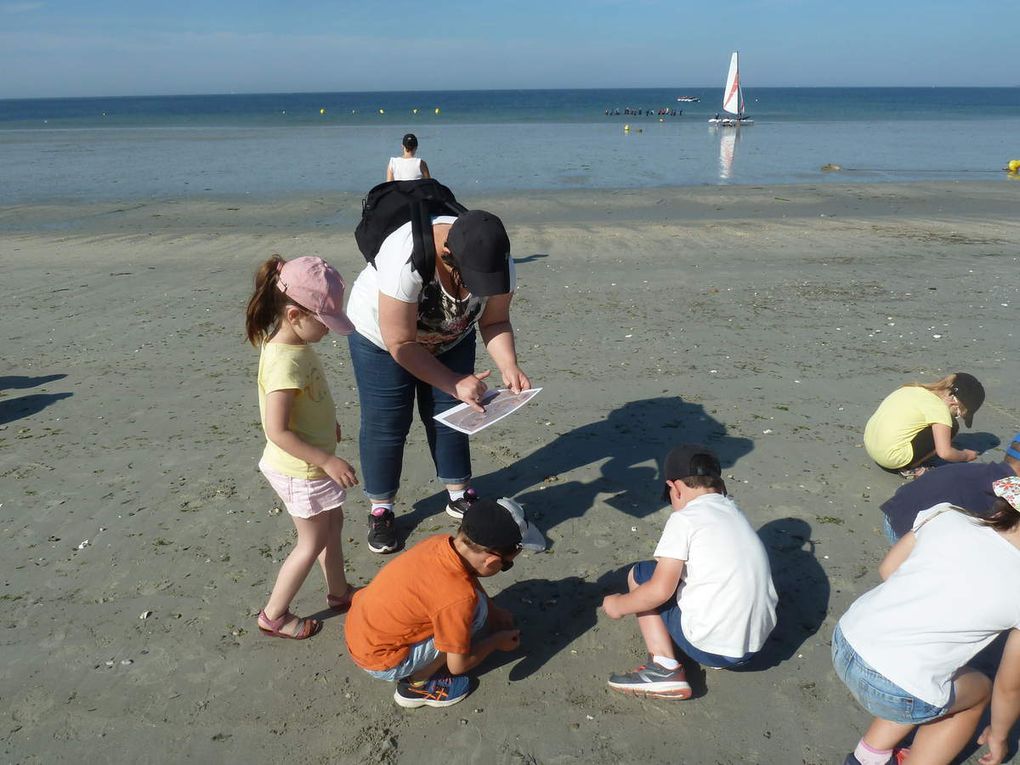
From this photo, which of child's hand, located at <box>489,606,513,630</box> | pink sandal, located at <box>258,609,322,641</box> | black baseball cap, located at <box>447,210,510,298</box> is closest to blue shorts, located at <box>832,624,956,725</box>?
child's hand, located at <box>489,606,513,630</box>

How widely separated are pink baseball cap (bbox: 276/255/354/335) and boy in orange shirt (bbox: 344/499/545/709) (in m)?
0.90

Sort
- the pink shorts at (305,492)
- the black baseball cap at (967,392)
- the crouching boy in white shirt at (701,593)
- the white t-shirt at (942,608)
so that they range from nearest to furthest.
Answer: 1. the white t-shirt at (942,608)
2. the crouching boy in white shirt at (701,593)
3. the pink shorts at (305,492)
4. the black baseball cap at (967,392)

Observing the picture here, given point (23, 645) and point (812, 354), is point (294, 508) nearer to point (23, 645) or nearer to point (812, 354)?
point (23, 645)

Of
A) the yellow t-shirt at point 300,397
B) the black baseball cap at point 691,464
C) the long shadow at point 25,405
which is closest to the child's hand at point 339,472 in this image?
the yellow t-shirt at point 300,397

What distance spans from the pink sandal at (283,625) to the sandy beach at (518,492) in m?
0.05

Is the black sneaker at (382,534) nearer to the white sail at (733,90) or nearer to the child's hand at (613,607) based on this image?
the child's hand at (613,607)

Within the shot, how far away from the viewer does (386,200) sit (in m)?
3.14

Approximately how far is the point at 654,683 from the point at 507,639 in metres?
0.57

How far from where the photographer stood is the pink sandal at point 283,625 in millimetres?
3008

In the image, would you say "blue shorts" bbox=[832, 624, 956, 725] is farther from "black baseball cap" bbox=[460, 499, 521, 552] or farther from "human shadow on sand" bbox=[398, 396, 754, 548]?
"human shadow on sand" bbox=[398, 396, 754, 548]

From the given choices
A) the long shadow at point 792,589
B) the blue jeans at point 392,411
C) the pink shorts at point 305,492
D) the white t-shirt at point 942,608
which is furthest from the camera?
the blue jeans at point 392,411

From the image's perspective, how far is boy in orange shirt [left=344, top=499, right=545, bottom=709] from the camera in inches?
101

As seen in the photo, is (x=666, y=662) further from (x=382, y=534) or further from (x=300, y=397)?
(x=300, y=397)

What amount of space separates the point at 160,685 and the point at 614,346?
4.51 meters
